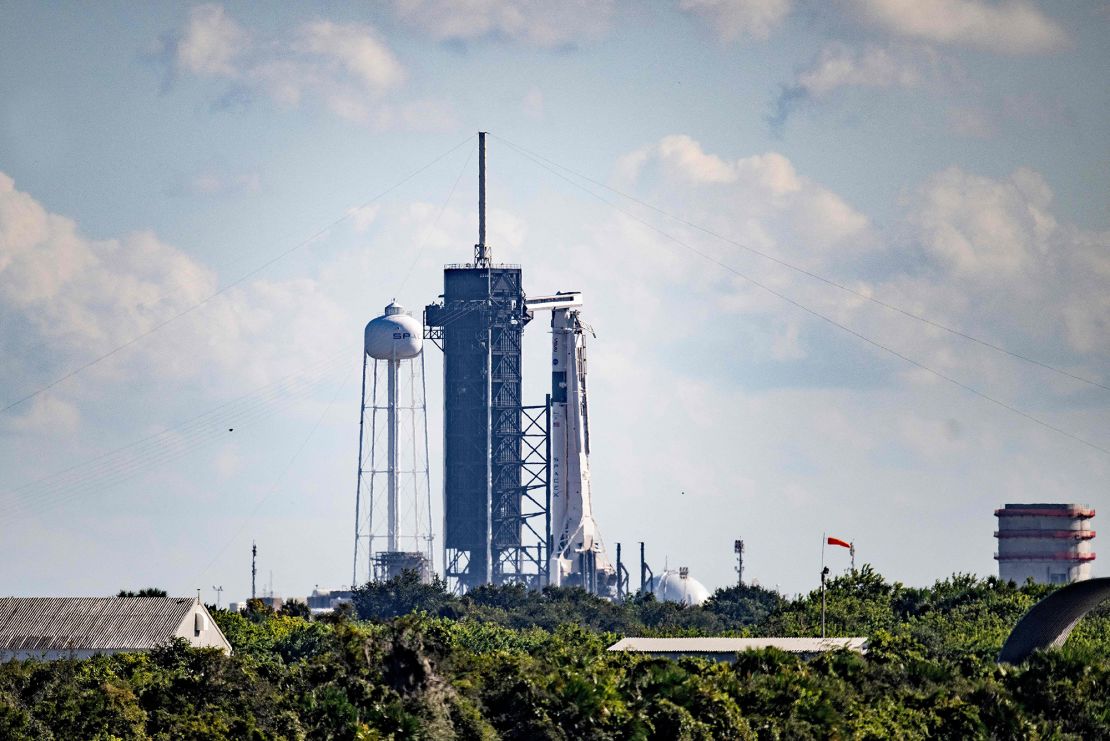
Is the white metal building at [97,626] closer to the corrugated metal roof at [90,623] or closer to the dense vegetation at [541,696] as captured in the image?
the corrugated metal roof at [90,623]

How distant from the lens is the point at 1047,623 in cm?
10081

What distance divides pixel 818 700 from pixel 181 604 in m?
69.2

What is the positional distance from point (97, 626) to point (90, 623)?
901mm

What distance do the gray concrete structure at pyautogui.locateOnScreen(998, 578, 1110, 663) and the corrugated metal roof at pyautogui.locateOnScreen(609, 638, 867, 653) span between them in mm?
8204

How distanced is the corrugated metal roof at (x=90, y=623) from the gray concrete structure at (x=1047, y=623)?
55669mm

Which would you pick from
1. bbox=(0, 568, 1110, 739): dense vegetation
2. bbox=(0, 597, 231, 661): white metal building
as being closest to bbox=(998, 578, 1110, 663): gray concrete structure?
bbox=(0, 568, 1110, 739): dense vegetation

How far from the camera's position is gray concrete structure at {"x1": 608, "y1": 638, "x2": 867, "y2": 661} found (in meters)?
98.1

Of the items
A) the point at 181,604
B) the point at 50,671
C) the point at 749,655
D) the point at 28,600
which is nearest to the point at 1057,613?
the point at 749,655

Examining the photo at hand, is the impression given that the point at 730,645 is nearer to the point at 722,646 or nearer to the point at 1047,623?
the point at 722,646

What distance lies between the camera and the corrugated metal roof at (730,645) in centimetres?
9947

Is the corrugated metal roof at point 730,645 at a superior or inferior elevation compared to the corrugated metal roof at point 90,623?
Result: inferior

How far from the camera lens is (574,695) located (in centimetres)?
6750

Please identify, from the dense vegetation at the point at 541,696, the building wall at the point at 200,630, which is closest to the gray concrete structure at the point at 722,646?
the dense vegetation at the point at 541,696

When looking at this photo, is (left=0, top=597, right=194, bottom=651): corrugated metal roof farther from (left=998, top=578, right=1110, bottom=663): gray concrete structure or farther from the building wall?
(left=998, top=578, right=1110, bottom=663): gray concrete structure
